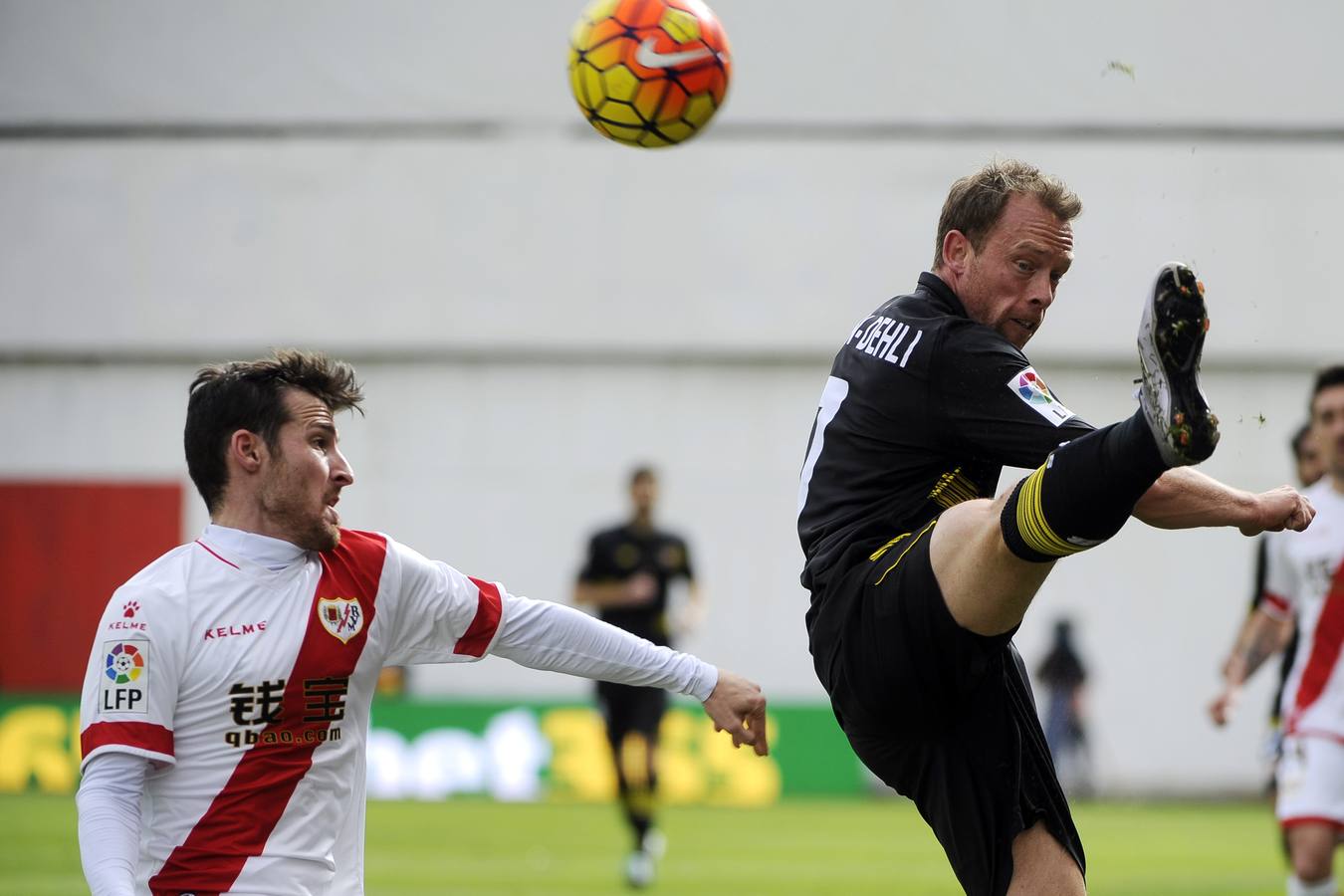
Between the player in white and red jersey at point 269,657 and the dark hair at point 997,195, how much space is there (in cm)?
133

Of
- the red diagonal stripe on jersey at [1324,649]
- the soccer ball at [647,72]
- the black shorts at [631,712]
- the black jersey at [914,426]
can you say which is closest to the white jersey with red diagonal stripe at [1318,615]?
the red diagonal stripe on jersey at [1324,649]

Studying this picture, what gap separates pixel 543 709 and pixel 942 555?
14.5 meters

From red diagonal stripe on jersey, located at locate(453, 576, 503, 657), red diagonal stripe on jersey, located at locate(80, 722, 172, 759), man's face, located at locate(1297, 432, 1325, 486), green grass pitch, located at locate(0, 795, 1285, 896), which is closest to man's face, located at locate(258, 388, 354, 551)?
red diagonal stripe on jersey, located at locate(453, 576, 503, 657)

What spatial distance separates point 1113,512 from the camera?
3637mm

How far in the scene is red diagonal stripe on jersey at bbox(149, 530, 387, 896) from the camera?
3.75 meters

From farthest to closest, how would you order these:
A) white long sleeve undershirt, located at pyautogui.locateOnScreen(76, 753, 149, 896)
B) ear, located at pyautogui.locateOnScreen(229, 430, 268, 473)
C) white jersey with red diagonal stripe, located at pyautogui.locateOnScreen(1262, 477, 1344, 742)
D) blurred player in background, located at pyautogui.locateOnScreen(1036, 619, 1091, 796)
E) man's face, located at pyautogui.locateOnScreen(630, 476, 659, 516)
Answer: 1. blurred player in background, located at pyautogui.locateOnScreen(1036, 619, 1091, 796)
2. man's face, located at pyautogui.locateOnScreen(630, 476, 659, 516)
3. white jersey with red diagonal stripe, located at pyautogui.locateOnScreen(1262, 477, 1344, 742)
4. ear, located at pyautogui.locateOnScreen(229, 430, 268, 473)
5. white long sleeve undershirt, located at pyautogui.locateOnScreen(76, 753, 149, 896)

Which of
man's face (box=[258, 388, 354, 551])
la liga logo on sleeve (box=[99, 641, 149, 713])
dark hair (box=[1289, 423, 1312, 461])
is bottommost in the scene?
la liga logo on sleeve (box=[99, 641, 149, 713])

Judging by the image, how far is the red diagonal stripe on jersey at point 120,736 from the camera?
3.65 metres

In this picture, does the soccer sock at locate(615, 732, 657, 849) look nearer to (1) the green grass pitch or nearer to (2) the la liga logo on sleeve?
(1) the green grass pitch

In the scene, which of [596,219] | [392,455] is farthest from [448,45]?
[392,455]

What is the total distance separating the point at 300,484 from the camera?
13.1ft

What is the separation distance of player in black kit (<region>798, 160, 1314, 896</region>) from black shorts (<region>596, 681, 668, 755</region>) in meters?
6.69

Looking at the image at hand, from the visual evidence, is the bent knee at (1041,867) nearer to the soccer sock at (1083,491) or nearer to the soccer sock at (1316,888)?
the soccer sock at (1083,491)

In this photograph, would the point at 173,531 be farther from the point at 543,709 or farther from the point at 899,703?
the point at 899,703
